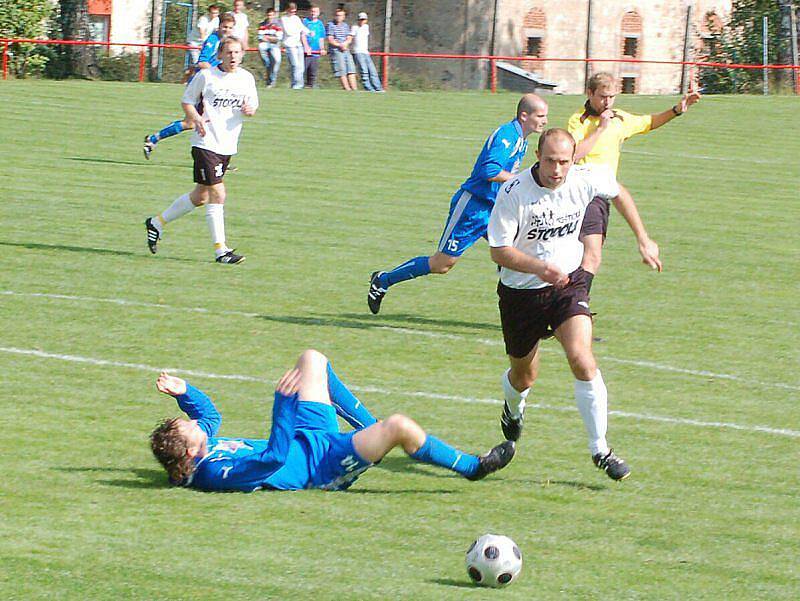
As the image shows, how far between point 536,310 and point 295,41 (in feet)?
87.2

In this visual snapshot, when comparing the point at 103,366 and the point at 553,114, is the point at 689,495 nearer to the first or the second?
the point at 103,366

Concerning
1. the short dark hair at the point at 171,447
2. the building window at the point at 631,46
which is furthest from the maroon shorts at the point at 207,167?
the building window at the point at 631,46

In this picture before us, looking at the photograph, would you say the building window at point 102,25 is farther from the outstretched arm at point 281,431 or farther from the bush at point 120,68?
the outstretched arm at point 281,431

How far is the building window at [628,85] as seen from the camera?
135 ft

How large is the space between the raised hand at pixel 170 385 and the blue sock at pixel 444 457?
4.30ft

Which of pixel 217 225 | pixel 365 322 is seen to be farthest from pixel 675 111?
pixel 217 225

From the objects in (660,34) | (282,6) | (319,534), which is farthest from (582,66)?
(319,534)

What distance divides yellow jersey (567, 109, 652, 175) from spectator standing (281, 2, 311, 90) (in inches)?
884

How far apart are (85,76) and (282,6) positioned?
1042 cm

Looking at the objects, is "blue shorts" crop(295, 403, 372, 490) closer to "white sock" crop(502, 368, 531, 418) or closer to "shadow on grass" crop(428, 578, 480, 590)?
"shadow on grass" crop(428, 578, 480, 590)

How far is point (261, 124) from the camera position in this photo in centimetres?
2719

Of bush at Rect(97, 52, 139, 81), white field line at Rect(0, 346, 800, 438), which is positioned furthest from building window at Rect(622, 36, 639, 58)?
white field line at Rect(0, 346, 800, 438)

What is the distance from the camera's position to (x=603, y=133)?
1108 cm

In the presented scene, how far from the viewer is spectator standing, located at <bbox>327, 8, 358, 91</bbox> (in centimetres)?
3478
